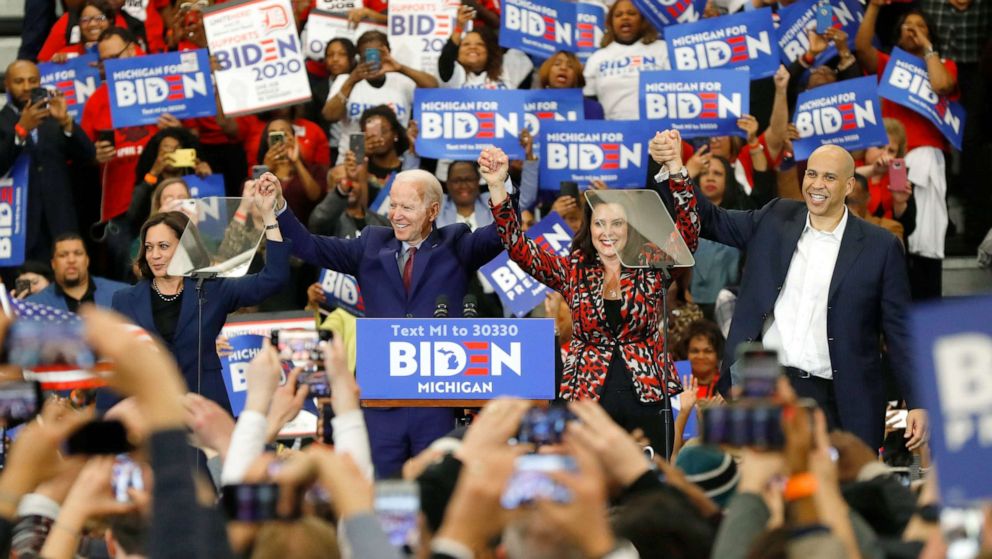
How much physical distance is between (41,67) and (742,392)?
8956mm

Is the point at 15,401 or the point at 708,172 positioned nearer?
the point at 15,401

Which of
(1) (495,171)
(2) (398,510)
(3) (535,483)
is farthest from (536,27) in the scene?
(3) (535,483)

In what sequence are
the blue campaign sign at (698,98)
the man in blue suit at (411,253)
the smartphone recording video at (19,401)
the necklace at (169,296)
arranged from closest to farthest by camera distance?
1. the smartphone recording video at (19,401)
2. the man in blue suit at (411,253)
3. the necklace at (169,296)
4. the blue campaign sign at (698,98)

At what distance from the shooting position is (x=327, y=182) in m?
10.3

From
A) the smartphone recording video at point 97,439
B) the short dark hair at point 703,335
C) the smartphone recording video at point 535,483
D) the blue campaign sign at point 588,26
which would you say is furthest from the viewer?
the blue campaign sign at point 588,26

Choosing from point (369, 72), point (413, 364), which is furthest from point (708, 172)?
point (413, 364)

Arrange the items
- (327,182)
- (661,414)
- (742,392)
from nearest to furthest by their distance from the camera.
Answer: (742,392) < (661,414) < (327,182)

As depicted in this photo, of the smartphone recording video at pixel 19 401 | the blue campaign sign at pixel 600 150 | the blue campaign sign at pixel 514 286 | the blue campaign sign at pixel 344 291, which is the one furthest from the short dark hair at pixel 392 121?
the smartphone recording video at pixel 19 401

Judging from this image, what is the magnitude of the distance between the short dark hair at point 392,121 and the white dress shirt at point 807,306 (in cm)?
398

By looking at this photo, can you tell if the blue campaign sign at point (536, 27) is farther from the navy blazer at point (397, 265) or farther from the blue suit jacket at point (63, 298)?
the navy blazer at point (397, 265)

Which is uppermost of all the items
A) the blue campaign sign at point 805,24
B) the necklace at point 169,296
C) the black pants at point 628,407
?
the blue campaign sign at point 805,24

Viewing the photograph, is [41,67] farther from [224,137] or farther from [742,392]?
[742,392]

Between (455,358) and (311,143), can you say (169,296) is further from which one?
(311,143)

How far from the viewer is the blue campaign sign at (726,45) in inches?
400
